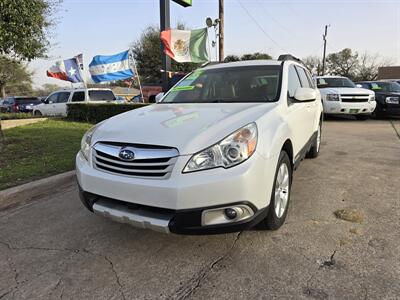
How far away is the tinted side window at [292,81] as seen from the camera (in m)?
4.24

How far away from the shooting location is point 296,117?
4.19 meters

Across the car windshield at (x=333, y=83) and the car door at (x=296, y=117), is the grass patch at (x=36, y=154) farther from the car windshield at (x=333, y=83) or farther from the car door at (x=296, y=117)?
the car windshield at (x=333, y=83)

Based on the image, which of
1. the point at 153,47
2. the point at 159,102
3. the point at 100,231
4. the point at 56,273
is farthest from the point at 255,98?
the point at 153,47

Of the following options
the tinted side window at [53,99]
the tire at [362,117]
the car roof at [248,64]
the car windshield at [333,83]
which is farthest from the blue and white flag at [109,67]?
the car roof at [248,64]

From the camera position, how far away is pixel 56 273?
285cm

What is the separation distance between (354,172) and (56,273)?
4.49 m

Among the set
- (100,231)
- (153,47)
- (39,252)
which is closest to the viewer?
(39,252)

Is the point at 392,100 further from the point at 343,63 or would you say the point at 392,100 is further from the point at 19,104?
the point at 343,63

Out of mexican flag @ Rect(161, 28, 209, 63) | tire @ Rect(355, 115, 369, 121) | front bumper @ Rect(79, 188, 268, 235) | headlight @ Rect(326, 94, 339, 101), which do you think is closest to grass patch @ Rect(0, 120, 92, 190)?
front bumper @ Rect(79, 188, 268, 235)

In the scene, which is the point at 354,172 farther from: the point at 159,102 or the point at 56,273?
the point at 56,273

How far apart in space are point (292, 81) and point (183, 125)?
205 centimetres

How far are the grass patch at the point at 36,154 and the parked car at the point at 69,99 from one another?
640 centimetres

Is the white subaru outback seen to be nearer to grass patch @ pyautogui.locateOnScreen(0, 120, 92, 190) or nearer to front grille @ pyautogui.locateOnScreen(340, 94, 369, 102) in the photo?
grass patch @ pyautogui.locateOnScreen(0, 120, 92, 190)

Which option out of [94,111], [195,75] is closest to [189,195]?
[195,75]
